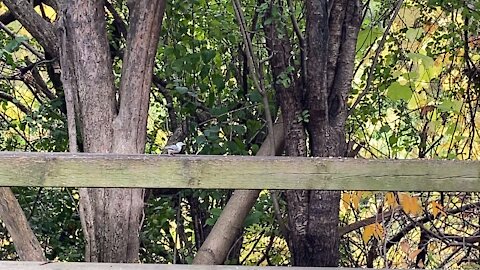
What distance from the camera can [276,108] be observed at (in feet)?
9.20

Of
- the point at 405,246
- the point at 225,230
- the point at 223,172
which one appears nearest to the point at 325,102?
the point at 225,230

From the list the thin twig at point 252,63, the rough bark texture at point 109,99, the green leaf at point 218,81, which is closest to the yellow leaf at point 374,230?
the thin twig at point 252,63

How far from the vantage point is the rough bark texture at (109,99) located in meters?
2.28

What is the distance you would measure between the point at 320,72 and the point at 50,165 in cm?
106

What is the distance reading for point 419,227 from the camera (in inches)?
139

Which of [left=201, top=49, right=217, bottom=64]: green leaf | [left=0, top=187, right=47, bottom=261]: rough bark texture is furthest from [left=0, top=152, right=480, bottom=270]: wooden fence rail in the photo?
[left=201, top=49, right=217, bottom=64]: green leaf

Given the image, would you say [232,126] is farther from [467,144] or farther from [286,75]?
[467,144]

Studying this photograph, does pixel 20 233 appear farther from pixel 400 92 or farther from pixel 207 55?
pixel 400 92

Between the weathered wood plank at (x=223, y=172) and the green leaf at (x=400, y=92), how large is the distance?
0.91 metres

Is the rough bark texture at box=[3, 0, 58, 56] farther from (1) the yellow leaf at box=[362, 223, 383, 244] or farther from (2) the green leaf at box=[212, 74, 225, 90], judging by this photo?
(1) the yellow leaf at box=[362, 223, 383, 244]

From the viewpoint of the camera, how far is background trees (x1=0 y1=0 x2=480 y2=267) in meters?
2.55

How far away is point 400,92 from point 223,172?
4.06 feet

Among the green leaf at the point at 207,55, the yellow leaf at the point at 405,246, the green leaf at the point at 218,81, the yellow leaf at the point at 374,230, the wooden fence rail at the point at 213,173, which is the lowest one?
the yellow leaf at the point at 405,246

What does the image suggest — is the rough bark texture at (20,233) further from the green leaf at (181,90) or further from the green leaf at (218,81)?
the green leaf at (218,81)
